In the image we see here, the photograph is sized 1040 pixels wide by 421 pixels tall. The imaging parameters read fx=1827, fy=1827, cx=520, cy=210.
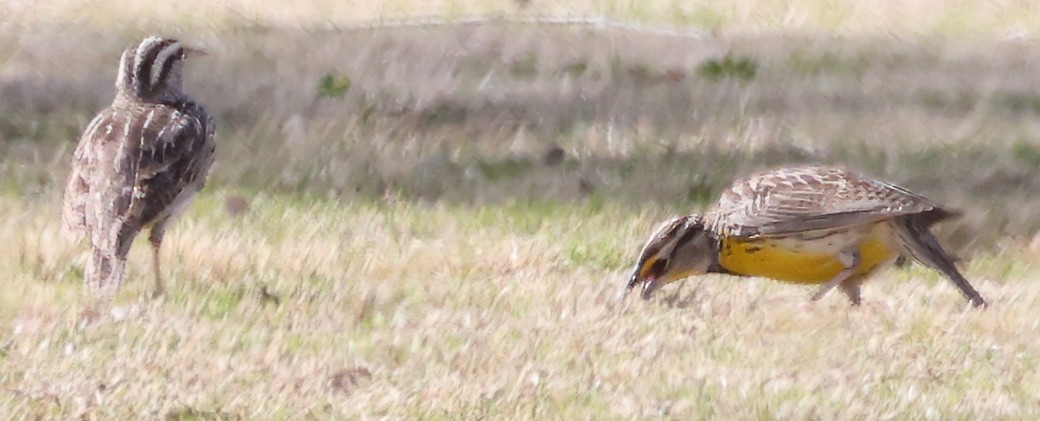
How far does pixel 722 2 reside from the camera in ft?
59.6

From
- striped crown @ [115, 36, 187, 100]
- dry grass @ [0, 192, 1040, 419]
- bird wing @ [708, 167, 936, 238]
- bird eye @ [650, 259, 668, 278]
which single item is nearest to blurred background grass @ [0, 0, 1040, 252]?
Answer: dry grass @ [0, 192, 1040, 419]

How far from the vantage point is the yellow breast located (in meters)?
9.78

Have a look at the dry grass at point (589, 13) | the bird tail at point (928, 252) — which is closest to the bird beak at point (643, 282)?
the bird tail at point (928, 252)

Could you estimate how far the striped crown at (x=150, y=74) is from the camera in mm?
10492

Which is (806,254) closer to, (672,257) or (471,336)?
(672,257)

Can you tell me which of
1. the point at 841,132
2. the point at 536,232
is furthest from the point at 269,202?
the point at 841,132

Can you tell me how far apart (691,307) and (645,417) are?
90.7 inches

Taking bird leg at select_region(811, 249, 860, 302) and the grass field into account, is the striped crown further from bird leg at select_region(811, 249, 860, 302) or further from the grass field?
bird leg at select_region(811, 249, 860, 302)

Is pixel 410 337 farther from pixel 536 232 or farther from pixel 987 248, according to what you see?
pixel 987 248

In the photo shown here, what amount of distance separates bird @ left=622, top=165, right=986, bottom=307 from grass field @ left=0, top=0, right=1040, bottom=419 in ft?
0.62

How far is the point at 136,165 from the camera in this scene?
31.1 feet

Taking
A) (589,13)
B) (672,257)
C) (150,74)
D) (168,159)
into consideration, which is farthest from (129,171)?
(589,13)

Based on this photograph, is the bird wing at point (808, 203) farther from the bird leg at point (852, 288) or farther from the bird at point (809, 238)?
the bird leg at point (852, 288)

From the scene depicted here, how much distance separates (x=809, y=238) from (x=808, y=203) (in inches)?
8.0
